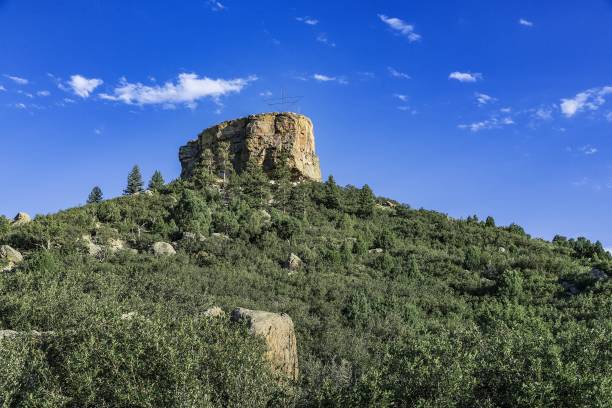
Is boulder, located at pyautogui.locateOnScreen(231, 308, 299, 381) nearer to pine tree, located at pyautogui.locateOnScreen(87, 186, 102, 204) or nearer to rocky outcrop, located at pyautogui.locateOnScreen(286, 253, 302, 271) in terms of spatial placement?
rocky outcrop, located at pyautogui.locateOnScreen(286, 253, 302, 271)

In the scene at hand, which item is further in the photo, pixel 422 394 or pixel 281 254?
pixel 281 254

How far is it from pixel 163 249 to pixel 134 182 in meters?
32.4

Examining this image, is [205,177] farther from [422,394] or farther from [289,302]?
[422,394]

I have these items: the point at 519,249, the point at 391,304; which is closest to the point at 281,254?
the point at 391,304

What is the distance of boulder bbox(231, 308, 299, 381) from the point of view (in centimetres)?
1376

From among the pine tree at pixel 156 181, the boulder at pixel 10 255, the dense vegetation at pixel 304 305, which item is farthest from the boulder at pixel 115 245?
the pine tree at pixel 156 181

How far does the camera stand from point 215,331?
43.7 feet

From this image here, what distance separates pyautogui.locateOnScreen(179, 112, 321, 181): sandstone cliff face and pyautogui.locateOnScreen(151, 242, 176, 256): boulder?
29822 millimetres

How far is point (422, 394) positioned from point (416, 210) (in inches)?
1907

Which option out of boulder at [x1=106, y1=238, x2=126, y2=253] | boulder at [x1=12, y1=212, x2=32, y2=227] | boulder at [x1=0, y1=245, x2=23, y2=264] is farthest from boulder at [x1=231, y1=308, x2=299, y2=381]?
boulder at [x1=12, y1=212, x2=32, y2=227]

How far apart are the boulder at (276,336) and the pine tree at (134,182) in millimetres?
52332

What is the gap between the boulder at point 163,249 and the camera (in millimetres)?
33584

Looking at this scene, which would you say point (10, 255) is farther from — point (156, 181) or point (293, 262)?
point (156, 181)

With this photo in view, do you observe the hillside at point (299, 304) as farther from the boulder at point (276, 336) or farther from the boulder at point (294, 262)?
the boulder at point (276, 336)
